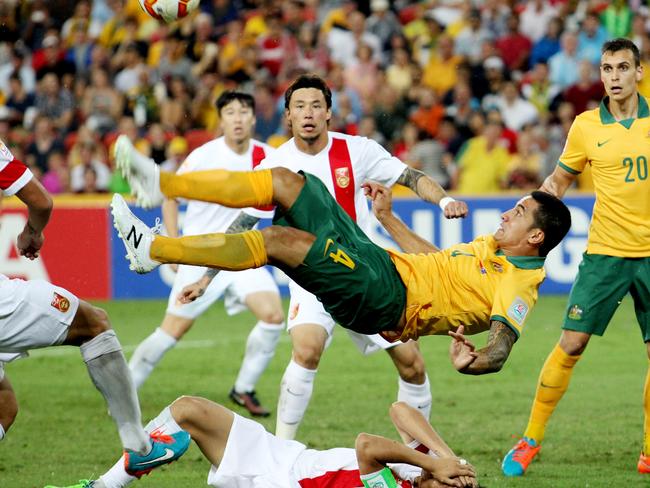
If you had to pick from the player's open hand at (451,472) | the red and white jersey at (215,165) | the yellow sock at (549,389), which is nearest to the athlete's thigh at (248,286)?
the red and white jersey at (215,165)

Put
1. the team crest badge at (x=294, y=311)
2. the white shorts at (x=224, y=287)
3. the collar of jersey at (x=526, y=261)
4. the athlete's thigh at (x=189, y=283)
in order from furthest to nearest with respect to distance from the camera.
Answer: the white shorts at (x=224, y=287)
the athlete's thigh at (x=189, y=283)
the team crest badge at (x=294, y=311)
the collar of jersey at (x=526, y=261)

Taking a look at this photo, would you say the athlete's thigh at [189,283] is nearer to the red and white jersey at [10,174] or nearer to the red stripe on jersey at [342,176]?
the red stripe on jersey at [342,176]

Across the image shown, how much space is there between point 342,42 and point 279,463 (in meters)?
13.9

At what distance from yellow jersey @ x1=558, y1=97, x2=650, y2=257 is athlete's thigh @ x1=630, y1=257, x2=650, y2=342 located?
7 centimetres

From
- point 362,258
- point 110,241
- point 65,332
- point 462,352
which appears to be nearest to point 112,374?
point 65,332

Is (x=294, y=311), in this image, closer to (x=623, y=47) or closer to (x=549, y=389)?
(x=549, y=389)

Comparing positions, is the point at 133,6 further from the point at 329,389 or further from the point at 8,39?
A: the point at 329,389

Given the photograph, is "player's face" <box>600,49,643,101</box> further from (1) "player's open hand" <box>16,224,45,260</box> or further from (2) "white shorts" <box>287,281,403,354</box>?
(1) "player's open hand" <box>16,224,45,260</box>

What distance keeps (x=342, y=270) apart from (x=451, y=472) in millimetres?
1339

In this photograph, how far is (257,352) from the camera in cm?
992

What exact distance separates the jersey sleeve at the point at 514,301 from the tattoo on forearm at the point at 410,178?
154cm

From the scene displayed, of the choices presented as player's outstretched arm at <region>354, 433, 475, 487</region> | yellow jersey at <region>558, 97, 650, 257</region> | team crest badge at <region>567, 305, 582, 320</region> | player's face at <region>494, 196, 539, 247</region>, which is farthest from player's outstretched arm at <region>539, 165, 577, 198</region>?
player's outstretched arm at <region>354, 433, 475, 487</region>

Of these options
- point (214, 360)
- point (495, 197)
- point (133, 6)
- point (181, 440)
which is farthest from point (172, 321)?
point (133, 6)

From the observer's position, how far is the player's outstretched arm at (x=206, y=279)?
282 inches
